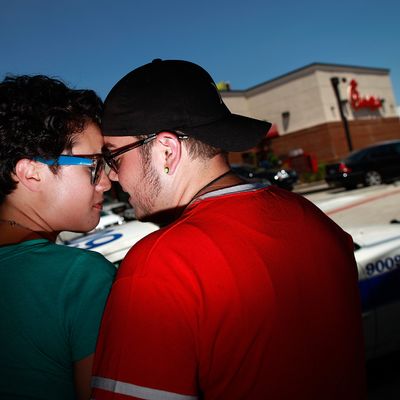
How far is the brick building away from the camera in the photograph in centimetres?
3200

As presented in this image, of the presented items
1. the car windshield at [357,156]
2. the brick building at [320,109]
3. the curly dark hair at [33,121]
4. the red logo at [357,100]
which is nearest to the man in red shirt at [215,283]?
the curly dark hair at [33,121]

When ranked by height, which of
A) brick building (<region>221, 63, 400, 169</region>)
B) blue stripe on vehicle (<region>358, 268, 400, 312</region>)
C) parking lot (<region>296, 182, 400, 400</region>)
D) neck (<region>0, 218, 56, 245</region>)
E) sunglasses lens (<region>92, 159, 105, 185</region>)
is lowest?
parking lot (<region>296, 182, 400, 400</region>)

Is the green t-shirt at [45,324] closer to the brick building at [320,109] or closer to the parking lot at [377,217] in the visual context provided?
the parking lot at [377,217]

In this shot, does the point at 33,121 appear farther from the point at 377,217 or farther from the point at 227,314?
the point at 377,217

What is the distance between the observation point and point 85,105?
167cm

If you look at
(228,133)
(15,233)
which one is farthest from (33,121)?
(228,133)

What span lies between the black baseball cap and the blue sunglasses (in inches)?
10.4

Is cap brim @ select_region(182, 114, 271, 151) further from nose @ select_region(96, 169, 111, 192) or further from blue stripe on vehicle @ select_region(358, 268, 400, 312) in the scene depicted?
blue stripe on vehicle @ select_region(358, 268, 400, 312)

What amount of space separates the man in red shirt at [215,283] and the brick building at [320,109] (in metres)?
31.6

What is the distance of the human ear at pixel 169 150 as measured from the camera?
136cm

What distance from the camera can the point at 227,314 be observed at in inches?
41.1

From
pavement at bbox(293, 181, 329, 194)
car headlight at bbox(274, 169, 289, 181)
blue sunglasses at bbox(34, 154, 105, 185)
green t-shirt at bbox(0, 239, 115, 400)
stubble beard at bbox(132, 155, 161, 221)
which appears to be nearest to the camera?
green t-shirt at bbox(0, 239, 115, 400)

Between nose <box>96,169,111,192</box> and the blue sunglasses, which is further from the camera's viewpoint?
nose <box>96,169,111,192</box>

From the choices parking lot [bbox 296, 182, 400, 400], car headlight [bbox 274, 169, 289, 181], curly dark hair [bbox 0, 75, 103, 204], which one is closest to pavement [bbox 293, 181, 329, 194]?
car headlight [bbox 274, 169, 289, 181]
